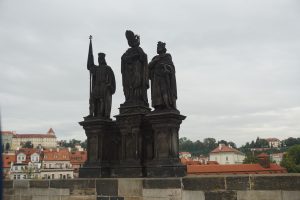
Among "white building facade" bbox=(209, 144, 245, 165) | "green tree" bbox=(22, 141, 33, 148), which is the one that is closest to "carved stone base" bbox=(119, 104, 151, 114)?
"white building facade" bbox=(209, 144, 245, 165)

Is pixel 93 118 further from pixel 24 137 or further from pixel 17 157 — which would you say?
pixel 24 137

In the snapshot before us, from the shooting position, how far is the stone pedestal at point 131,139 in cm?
703

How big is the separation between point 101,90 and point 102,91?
0.03 m

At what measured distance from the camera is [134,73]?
756 centimetres

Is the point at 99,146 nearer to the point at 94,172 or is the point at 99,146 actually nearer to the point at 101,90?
the point at 94,172

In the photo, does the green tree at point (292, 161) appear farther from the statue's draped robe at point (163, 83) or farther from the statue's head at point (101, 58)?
the statue's draped robe at point (163, 83)

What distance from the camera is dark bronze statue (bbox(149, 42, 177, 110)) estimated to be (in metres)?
6.93

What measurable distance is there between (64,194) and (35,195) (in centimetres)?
90

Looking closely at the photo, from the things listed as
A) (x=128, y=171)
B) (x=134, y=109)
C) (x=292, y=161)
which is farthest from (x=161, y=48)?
(x=292, y=161)

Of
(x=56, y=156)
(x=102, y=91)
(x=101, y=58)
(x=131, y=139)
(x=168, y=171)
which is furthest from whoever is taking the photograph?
(x=56, y=156)

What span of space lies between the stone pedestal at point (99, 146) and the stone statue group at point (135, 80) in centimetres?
24

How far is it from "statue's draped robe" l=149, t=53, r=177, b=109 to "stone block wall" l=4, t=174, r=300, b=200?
5.04ft

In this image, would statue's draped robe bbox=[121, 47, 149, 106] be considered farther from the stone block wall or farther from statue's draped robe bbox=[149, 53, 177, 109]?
the stone block wall

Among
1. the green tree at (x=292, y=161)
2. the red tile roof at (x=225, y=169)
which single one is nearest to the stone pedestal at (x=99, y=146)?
the red tile roof at (x=225, y=169)
